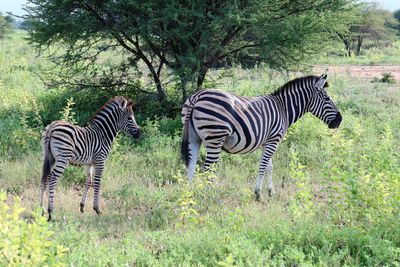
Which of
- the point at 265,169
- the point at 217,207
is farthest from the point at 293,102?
the point at 217,207

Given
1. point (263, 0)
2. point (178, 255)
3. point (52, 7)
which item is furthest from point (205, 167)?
point (52, 7)

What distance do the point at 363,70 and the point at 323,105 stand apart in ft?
57.5

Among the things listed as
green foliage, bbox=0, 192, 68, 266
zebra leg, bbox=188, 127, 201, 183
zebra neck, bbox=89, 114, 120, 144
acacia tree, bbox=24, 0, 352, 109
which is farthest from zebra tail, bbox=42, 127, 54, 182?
acacia tree, bbox=24, 0, 352, 109

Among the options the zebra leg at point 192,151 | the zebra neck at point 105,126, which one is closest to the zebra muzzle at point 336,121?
the zebra leg at point 192,151

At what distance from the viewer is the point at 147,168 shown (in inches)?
313

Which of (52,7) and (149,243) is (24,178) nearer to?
(149,243)

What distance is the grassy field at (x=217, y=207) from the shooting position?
4.34 meters

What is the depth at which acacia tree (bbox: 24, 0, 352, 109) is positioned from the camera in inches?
388

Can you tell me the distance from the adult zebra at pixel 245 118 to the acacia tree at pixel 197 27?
2.29m

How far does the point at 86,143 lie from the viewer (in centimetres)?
635

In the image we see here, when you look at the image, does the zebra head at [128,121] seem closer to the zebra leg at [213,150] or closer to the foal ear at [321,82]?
the zebra leg at [213,150]

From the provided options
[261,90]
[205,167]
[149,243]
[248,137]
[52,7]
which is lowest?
[149,243]

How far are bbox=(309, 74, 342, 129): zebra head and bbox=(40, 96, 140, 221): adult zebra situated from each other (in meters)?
2.86

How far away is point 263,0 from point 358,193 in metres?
5.84
